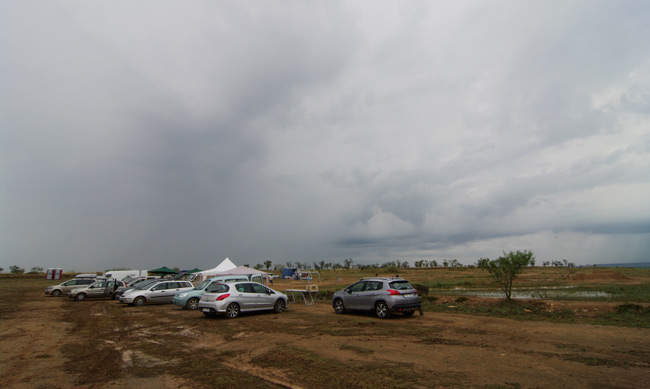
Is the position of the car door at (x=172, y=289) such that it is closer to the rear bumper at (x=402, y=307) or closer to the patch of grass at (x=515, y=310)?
the rear bumper at (x=402, y=307)

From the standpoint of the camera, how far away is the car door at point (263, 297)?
17545 mm

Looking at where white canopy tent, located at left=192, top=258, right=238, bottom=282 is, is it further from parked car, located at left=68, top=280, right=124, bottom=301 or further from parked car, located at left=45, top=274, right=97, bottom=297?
parked car, located at left=45, top=274, right=97, bottom=297

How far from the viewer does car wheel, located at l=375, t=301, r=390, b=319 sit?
15.7 m

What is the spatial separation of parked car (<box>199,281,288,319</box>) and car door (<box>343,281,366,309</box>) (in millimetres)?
3432

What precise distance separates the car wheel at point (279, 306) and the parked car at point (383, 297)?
124 inches

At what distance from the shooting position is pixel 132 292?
23.8m

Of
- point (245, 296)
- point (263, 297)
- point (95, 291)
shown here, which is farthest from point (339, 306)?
point (95, 291)

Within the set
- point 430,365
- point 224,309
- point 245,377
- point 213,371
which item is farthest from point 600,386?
point 224,309

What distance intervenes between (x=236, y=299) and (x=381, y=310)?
639 cm

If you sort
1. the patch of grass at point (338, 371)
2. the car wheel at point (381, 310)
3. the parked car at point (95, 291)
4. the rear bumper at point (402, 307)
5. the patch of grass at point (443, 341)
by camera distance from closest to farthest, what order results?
the patch of grass at point (338, 371)
the patch of grass at point (443, 341)
the rear bumper at point (402, 307)
the car wheel at point (381, 310)
the parked car at point (95, 291)

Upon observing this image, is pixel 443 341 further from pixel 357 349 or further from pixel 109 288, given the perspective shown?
pixel 109 288

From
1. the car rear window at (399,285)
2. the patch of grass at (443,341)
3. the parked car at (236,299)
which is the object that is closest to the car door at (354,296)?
the car rear window at (399,285)

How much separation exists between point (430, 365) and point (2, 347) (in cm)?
1144

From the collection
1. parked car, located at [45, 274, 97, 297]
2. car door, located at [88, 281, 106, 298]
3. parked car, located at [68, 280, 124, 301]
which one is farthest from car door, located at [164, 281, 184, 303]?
parked car, located at [45, 274, 97, 297]
